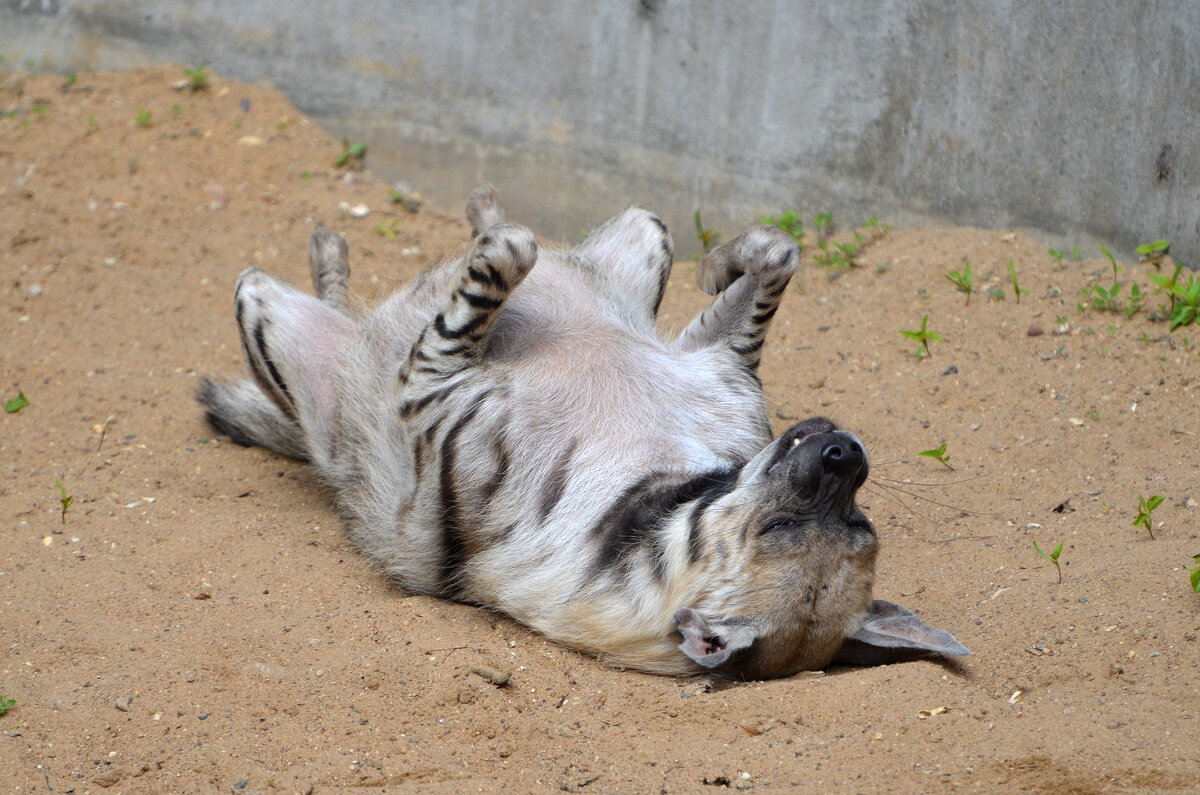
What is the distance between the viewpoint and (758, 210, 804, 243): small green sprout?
650 centimetres

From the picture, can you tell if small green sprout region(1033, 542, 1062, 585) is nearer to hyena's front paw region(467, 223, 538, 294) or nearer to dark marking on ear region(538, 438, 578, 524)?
dark marking on ear region(538, 438, 578, 524)

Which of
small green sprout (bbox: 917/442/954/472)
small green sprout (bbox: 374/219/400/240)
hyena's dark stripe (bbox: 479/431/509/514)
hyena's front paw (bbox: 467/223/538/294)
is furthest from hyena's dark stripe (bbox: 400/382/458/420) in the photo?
small green sprout (bbox: 374/219/400/240)

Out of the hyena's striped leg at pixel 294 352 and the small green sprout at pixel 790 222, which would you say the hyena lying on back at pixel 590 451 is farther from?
the small green sprout at pixel 790 222

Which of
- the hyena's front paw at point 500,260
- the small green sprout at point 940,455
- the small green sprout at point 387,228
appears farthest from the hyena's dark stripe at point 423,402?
the small green sprout at point 387,228

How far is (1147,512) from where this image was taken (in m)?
4.02

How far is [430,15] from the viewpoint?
7.04 m

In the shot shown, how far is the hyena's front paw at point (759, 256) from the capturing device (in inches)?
188

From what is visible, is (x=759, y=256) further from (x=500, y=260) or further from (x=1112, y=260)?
(x=1112, y=260)

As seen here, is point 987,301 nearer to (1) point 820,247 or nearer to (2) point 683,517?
(1) point 820,247

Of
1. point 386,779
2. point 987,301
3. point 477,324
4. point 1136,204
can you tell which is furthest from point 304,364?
point 1136,204

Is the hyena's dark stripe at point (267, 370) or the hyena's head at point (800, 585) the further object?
the hyena's dark stripe at point (267, 370)

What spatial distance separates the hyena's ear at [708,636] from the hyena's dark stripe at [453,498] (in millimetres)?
1034

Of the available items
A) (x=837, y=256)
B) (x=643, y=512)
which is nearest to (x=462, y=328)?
(x=643, y=512)

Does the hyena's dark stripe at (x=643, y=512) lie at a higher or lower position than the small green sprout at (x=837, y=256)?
lower
